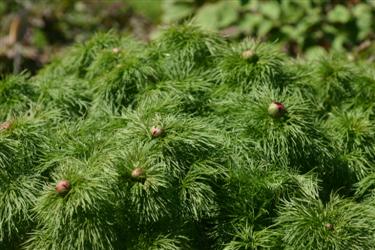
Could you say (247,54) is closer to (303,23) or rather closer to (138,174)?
(138,174)

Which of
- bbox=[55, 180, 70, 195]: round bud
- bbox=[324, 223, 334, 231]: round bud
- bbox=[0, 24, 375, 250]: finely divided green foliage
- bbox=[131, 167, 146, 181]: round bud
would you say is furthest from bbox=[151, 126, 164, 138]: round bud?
bbox=[324, 223, 334, 231]: round bud

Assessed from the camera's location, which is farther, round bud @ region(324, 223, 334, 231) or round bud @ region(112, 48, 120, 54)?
round bud @ region(112, 48, 120, 54)

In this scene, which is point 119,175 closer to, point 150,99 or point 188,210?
point 188,210

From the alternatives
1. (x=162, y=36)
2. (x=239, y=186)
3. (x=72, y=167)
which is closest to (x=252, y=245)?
(x=239, y=186)

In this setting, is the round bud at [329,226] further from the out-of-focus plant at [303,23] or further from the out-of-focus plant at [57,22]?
the out-of-focus plant at [57,22]

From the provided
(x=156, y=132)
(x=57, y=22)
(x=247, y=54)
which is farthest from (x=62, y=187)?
(x=57, y=22)

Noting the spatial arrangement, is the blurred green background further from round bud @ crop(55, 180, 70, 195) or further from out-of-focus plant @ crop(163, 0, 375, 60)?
round bud @ crop(55, 180, 70, 195)
